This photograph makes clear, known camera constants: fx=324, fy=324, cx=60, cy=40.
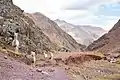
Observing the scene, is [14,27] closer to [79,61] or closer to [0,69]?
[79,61]

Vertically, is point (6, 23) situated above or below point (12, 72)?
above

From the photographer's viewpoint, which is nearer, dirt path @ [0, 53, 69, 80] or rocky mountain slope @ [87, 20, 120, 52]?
dirt path @ [0, 53, 69, 80]

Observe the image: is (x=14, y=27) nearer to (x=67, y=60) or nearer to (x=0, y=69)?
(x=67, y=60)

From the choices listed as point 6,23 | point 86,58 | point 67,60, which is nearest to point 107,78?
point 67,60

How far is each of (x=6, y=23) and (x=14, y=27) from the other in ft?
7.15

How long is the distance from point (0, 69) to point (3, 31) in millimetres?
37026

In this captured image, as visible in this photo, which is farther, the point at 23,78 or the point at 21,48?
the point at 21,48

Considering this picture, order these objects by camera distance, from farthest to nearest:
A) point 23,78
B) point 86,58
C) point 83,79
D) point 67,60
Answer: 1. point 86,58
2. point 67,60
3. point 83,79
4. point 23,78

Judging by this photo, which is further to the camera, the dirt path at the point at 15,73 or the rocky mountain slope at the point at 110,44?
→ the rocky mountain slope at the point at 110,44

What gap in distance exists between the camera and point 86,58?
2474 inches

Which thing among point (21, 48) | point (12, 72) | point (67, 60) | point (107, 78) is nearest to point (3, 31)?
point (21, 48)

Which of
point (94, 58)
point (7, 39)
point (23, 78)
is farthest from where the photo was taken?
point (94, 58)

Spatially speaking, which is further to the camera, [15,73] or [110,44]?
[110,44]

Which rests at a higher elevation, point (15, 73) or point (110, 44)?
point (110, 44)
